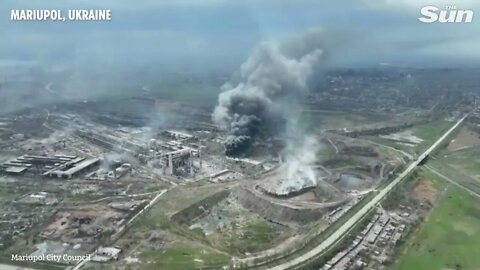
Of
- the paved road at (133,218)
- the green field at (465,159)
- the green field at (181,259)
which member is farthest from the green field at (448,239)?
the paved road at (133,218)

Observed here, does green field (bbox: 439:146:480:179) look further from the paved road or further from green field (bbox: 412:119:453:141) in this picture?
the paved road

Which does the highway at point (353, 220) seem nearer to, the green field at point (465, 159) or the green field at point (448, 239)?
the green field at point (465, 159)

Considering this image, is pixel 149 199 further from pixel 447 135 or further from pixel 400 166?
pixel 447 135

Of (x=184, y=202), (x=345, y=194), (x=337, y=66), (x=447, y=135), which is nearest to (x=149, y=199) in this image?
(x=184, y=202)

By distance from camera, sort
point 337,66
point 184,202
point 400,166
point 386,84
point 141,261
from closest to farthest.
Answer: point 141,261 < point 184,202 < point 400,166 < point 337,66 < point 386,84

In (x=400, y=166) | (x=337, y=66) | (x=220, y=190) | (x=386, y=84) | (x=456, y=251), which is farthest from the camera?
(x=386, y=84)

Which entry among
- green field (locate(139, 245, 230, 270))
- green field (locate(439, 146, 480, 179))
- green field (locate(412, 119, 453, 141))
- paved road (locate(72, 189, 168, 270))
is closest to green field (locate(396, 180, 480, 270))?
green field (locate(439, 146, 480, 179))

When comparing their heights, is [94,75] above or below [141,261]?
above
